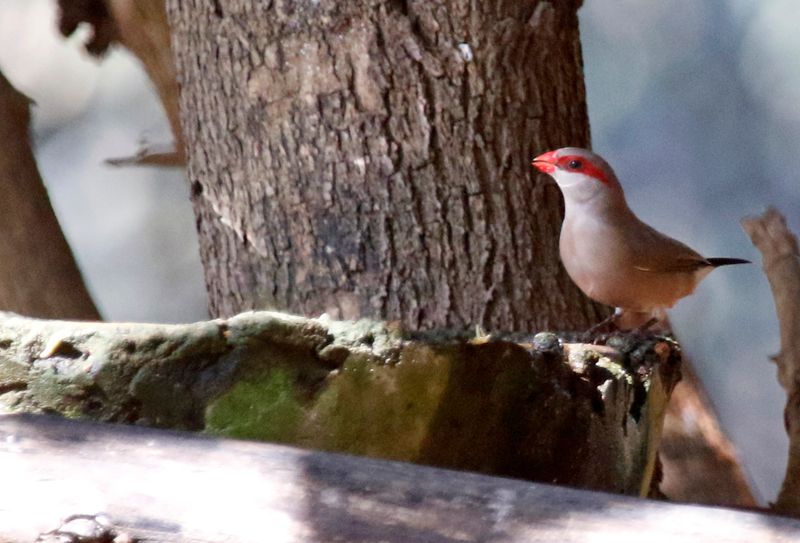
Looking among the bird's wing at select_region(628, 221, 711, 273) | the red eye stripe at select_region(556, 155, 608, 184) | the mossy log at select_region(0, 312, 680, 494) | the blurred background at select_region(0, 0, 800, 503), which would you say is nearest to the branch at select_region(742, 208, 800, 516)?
the bird's wing at select_region(628, 221, 711, 273)

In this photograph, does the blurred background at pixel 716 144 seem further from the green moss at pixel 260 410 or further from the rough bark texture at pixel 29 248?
the green moss at pixel 260 410

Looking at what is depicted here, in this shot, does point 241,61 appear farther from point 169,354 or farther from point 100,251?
point 100,251

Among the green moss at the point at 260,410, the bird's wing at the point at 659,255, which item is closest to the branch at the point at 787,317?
the bird's wing at the point at 659,255

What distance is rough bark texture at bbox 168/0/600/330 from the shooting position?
9.95ft

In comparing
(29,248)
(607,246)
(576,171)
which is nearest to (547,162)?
(576,171)

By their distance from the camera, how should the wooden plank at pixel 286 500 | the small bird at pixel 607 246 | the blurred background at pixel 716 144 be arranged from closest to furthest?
the wooden plank at pixel 286 500
the small bird at pixel 607 246
the blurred background at pixel 716 144

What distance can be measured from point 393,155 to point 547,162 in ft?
1.46

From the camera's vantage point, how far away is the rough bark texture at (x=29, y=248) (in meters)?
3.78

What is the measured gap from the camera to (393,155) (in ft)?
9.98

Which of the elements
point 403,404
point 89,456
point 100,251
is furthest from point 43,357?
point 100,251

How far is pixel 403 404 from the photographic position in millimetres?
1950

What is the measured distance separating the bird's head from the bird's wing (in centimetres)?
17

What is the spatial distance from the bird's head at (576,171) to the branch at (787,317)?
116cm

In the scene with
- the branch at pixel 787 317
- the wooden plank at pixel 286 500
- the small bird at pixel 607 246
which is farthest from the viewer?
the branch at pixel 787 317
